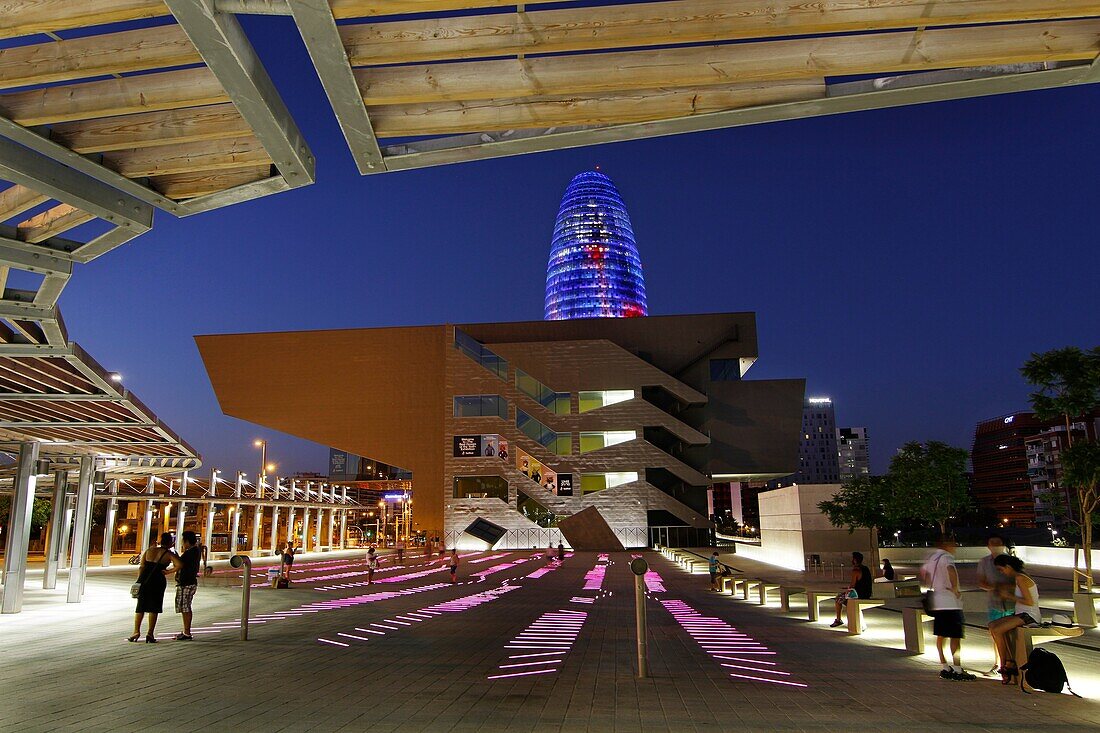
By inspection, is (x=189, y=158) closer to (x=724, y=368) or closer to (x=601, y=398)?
(x=601, y=398)

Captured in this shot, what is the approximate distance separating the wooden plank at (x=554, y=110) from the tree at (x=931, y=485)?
24.9 m

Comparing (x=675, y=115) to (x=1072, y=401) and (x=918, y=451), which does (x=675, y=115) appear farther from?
(x=918, y=451)

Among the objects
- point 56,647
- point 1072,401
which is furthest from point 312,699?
point 1072,401

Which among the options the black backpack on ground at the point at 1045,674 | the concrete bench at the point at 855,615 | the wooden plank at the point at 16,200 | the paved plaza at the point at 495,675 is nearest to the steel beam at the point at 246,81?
the wooden plank at the point at 16,200

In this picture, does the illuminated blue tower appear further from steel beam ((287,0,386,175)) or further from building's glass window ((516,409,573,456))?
steel beam ((287,0,386,175))

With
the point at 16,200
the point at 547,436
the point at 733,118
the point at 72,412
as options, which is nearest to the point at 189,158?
the point at 16,200

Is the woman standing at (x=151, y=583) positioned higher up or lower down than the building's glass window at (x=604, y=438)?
lower down

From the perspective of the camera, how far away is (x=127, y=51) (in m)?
4.16

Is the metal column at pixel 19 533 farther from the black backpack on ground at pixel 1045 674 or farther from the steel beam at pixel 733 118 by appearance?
the black backpack on ground at pixel 1045 674

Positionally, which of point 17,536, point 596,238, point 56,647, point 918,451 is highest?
point 596,238

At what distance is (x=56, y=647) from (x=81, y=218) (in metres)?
7.59

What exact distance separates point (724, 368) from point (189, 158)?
5609 cm

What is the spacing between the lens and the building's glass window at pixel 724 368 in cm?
5847

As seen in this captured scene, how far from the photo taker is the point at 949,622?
841cm
